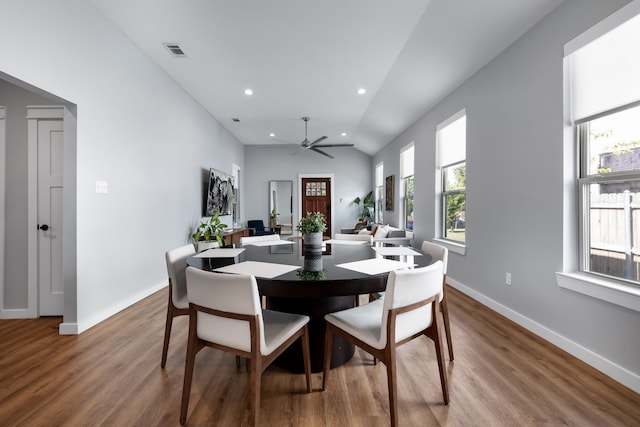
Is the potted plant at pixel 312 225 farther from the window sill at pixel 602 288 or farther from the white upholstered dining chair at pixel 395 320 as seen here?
the window sill at pixel 602 288

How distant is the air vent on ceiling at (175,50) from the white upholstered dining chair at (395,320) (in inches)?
132

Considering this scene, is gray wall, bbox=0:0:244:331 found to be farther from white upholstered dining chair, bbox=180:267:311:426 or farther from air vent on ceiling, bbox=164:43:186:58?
white upholstered dining chair, bbox=180:267:311:426

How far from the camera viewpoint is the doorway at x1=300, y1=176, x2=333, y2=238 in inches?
347

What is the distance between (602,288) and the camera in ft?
6.23

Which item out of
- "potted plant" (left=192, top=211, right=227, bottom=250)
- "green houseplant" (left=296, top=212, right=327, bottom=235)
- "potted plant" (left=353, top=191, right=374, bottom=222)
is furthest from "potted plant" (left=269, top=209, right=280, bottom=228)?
"green houseplant" (left=296, top=212, right=327, bottom=235)

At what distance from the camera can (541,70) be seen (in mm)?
2447

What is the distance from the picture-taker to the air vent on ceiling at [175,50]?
3311 millimetres

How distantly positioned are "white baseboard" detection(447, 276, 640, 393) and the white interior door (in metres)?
4.27

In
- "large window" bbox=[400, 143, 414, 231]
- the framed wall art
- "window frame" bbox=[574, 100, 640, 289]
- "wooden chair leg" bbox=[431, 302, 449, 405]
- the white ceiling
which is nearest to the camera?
"wooden chair leg" bbox=[431, 302, 449, 405]

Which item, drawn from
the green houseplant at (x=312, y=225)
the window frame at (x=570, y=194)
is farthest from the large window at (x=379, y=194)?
the green houseplant at (x=312, y=225)

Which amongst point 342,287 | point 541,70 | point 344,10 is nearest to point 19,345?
point 342,287

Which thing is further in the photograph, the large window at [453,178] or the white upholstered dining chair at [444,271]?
the large window at [453,178]

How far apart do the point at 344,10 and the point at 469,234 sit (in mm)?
2745

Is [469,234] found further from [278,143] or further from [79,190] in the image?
[278,143]
